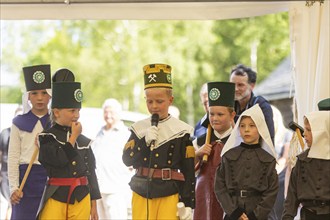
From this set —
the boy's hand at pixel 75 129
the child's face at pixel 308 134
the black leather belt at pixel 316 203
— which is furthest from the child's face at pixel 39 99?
the black leather belt at pixel 316 203

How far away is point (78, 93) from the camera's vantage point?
927 cm

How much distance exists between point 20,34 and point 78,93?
30.7m

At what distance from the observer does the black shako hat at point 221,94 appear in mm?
9617

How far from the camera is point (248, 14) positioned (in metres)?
10.8

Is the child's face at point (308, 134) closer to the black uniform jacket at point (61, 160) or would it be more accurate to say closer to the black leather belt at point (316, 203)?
the black leather belt at point (316, 203)

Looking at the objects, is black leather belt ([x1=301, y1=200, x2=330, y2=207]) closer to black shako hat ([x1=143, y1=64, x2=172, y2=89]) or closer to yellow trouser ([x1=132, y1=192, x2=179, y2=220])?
yellow trouser ([x1=132, y1=192, x2=179, y2=220])

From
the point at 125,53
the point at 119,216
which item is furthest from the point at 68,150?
the point at 125,53

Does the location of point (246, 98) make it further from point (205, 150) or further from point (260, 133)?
point (260, 133)

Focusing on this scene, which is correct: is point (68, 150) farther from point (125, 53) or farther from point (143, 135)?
point (125, 53)

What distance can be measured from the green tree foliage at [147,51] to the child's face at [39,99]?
87.9ft

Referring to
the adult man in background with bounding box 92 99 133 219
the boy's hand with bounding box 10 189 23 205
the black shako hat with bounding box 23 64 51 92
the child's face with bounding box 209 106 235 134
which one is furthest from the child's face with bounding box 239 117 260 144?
the adult man in background with bounding box 92 99 133 219

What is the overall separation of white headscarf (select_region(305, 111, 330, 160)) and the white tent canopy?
4.22 feet

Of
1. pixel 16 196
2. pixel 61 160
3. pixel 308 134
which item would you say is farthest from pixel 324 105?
pixel 16 196

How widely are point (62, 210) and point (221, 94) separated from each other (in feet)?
6.27
